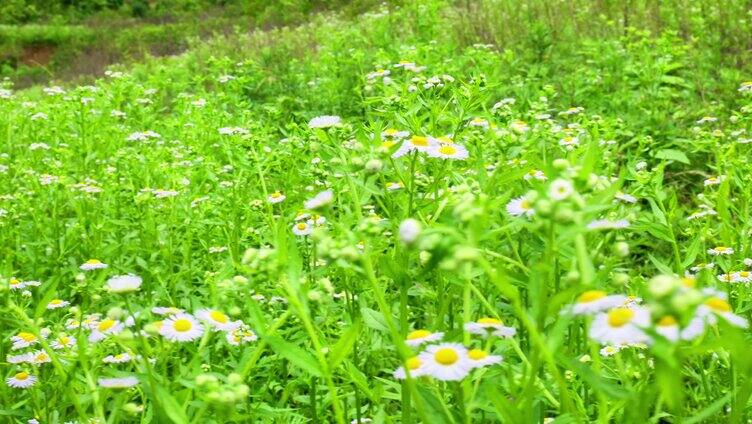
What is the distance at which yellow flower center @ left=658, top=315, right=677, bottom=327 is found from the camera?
79 centimetres

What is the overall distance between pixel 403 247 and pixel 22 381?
1090 millimetres

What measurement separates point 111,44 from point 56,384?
18.4 m

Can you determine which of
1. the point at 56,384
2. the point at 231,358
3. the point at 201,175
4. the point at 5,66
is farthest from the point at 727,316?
the point at 5,66

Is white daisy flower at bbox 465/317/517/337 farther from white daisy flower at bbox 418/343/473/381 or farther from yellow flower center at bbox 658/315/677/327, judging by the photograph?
yellow flower center at bbox 658/315/677/327

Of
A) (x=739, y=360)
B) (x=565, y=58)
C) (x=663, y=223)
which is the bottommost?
(x=565, y=58)

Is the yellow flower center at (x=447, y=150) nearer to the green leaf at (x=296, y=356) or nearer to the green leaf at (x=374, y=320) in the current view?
the green leaf at (x=374, y=320)

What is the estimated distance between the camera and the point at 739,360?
100cm

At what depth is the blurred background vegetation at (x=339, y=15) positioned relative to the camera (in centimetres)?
546

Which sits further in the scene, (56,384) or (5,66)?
(5,66)

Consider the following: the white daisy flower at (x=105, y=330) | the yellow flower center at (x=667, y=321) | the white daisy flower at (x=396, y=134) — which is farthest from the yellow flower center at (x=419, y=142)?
the yellow flower center at (x=667, y=321)

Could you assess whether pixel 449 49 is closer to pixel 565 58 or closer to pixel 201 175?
pixel 565 58

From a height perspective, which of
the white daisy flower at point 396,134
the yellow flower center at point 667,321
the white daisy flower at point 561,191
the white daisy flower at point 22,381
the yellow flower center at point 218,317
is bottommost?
the white daisy flower at point 22,381

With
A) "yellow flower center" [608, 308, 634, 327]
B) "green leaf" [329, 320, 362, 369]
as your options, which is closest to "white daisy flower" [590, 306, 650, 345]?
"yellow flower center" [608, 308, 634, 327]

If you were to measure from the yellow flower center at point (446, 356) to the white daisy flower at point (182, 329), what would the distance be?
47 centimetres
